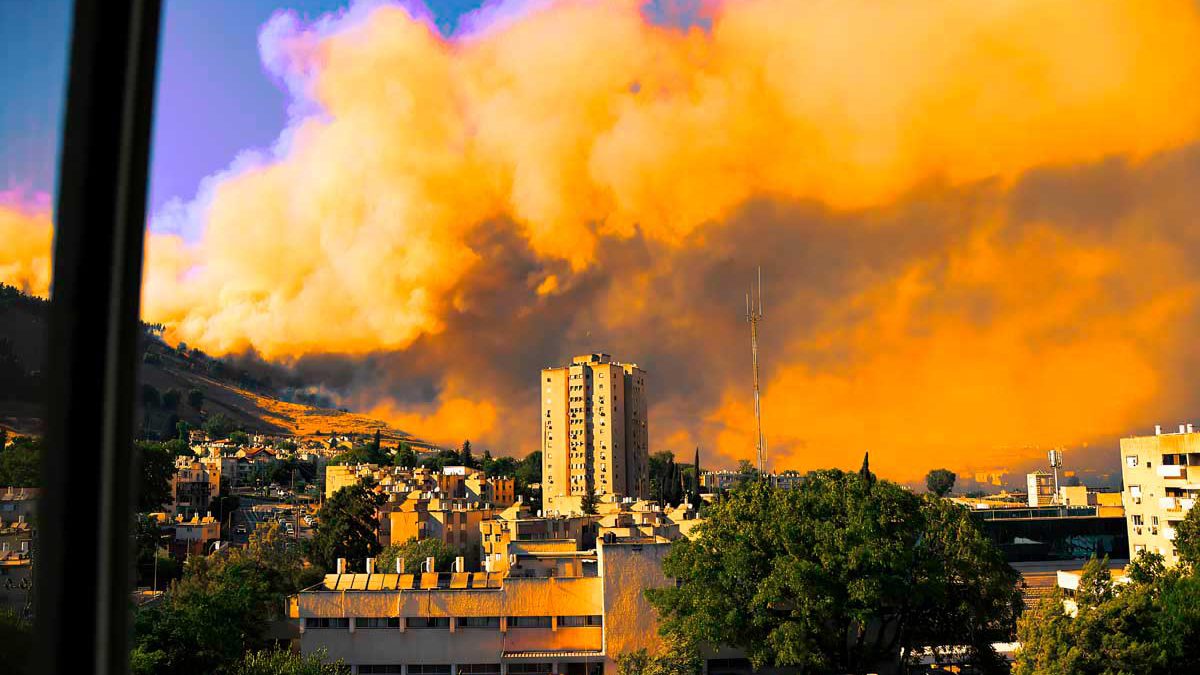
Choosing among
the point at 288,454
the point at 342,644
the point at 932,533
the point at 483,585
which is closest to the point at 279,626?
the point at 342,644

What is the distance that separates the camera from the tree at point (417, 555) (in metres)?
24.4

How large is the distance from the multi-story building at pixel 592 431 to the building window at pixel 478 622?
40507mm

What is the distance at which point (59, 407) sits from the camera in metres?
1.05

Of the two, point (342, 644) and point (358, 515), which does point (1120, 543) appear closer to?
point (358, 515)

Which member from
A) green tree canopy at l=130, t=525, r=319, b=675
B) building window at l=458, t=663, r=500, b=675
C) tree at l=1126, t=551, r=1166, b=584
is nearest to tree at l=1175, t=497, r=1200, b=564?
tree at l=1126, t=551, r=1166, b=584

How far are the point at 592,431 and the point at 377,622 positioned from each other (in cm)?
4286

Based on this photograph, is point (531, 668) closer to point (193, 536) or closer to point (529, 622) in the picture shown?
point (529, 622)

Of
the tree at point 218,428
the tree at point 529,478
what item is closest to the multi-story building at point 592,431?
the tree at point 529,478

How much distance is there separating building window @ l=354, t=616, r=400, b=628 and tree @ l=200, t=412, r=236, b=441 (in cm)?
7505

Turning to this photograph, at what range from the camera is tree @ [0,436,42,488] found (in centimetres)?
104

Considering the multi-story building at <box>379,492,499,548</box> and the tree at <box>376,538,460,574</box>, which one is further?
the multi-story building at <box>379,492,499,548</box>

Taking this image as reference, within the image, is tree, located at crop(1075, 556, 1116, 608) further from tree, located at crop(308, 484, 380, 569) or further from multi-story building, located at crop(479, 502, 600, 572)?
tree, located at crop(308, 484, 380, 569)

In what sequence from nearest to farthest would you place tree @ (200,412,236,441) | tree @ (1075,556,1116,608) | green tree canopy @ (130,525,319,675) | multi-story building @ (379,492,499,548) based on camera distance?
tree @ (1075,556,1116,608) → green tree canopy @ (130,525,319,675) → multi-story building @ (379,492,499,548) → tree @ (200,412,236,441)

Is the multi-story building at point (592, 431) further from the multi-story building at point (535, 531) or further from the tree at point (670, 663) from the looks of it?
the tree at point (670, 663)
